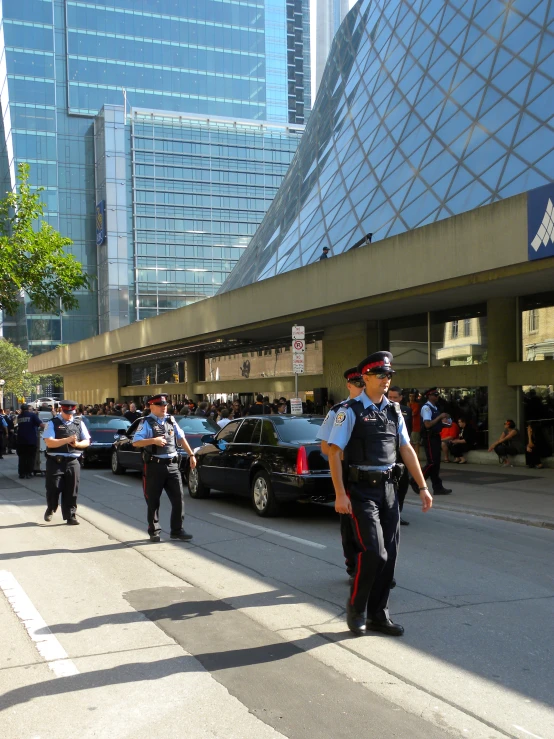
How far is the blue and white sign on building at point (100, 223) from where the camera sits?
99.9m

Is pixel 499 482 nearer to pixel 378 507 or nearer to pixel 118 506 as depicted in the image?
pixel 118 506

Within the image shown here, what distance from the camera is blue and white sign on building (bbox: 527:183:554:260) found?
12.4m

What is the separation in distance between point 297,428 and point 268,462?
706 millimetres

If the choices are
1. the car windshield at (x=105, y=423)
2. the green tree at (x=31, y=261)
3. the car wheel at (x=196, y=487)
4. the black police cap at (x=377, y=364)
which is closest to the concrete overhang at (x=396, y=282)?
the car windshield at (x=105, y=423)

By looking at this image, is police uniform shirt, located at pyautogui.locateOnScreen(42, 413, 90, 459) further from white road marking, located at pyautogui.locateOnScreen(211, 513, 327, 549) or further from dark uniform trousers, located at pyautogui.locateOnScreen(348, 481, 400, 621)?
dark uniform trousers, located at pyautogui.locateOnScreen(348, 481, 400, 621)

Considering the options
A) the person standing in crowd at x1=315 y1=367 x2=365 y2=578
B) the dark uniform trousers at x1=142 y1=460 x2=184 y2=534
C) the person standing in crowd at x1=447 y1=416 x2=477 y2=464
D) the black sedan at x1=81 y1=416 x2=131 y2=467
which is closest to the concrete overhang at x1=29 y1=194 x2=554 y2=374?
the person standing in crowd at x1=447 y1=416 x2=477 y2=464

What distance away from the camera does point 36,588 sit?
696 centimetres

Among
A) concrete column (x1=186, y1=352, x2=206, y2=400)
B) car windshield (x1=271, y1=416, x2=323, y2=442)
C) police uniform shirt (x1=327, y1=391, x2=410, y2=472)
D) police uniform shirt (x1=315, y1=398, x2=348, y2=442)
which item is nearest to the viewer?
police uniform shirt (x1=327, y1=391, x2=410, y2=472)

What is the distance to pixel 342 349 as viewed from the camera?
23531 mm

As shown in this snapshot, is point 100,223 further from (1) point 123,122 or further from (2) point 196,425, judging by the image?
(2) point 196,425

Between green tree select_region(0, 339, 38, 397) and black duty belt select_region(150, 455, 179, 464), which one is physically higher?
green tree select_region(0, 339, 38, 397)

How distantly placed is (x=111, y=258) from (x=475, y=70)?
80.1m

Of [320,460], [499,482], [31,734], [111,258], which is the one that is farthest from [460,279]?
[111,258]

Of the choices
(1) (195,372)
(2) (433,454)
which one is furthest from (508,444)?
(1) (195,372)
